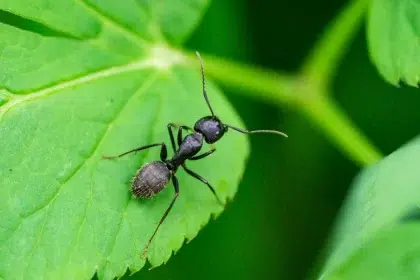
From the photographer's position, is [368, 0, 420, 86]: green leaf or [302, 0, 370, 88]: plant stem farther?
[302, 0, 370, 88]: plant stem

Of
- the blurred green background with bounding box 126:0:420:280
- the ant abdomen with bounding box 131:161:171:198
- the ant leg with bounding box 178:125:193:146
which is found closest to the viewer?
the ant abdomen with bounding box 131:161:171:198

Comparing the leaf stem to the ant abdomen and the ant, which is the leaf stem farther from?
the ant abdomen

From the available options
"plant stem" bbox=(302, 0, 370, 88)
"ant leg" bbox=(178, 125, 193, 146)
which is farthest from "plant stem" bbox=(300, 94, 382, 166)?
"ant leg" bbox=(178, 125, 193, 146)

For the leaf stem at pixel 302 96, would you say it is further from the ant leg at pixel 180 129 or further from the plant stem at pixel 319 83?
the ant leg at pixel 180 129

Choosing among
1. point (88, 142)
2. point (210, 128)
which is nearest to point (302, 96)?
point (210, 128)

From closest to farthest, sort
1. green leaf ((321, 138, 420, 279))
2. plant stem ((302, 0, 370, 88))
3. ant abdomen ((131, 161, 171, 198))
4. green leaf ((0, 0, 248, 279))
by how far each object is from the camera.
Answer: green leaf ((321, 138, 420, 279))
green leaf ((0, 0, 248, 279))
ant abdomen ((131, 161, 171, 198))
plant stem ((302, 0, 370, 88))

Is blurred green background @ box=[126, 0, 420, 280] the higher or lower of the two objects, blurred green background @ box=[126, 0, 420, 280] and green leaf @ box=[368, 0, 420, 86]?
the lower

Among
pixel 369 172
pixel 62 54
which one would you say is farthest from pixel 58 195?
pixel 369 172
